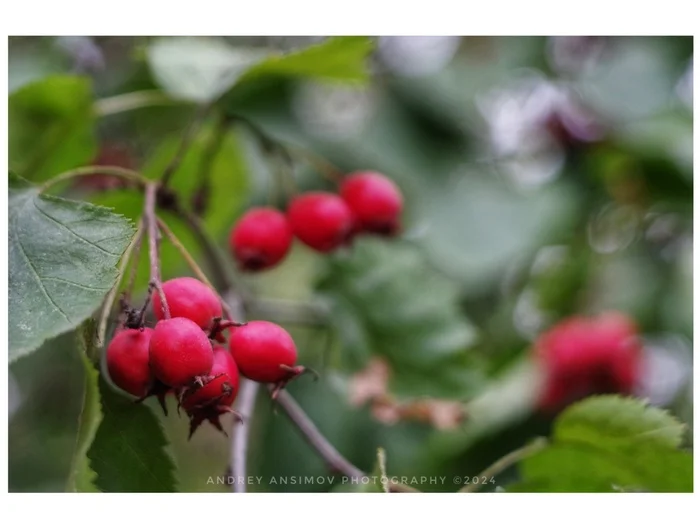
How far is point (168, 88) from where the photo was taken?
3.75 ft

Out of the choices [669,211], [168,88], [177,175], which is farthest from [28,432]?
[669,211]

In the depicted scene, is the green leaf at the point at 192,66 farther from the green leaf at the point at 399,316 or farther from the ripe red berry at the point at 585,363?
the ripe red berry at the point at 585,363

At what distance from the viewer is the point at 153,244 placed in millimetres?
710

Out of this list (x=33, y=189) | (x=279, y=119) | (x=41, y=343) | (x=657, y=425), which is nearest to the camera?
(x=41, y=343)

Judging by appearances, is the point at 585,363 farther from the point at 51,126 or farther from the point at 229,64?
the point at 51,126

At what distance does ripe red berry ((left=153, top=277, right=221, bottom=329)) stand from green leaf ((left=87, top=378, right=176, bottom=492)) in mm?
98

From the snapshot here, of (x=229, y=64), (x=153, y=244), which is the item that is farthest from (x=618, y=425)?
(x=229, y=64)

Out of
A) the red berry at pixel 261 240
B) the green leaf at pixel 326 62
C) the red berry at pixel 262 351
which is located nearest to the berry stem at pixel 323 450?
the red berry at pixel 261 240

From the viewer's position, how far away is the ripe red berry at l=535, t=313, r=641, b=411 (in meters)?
1.52

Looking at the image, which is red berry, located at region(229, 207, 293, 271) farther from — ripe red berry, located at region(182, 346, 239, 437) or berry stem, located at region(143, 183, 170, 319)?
ripe red berry, located at region(182, 346, 239, 437)

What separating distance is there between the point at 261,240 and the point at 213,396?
1.28 ft

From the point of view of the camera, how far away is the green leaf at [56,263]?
2.11 ft
